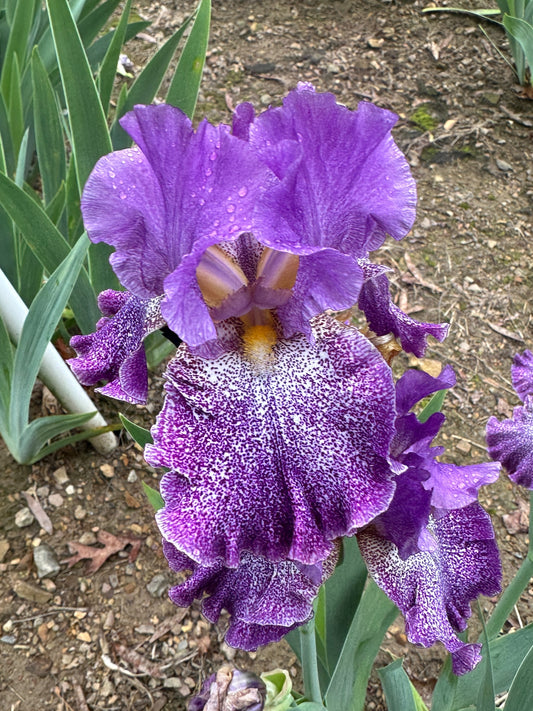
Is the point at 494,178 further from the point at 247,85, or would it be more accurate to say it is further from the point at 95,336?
the point at 95,336

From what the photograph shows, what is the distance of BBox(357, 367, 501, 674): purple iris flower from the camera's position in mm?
678

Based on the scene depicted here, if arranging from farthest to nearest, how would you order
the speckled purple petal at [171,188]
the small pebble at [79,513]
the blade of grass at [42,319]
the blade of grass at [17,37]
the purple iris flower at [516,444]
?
1. the blade of grass at [17,37]
2. the small pebble at [79,513]
3. the blade of grass at [42,319]
4. the purple iris flower at [516,444]
5. the speckled purple petal at [171,188]

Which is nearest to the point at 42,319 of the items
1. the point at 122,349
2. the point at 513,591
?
the point at 122,349

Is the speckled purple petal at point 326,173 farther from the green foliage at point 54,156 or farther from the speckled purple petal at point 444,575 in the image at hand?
the green foliage at point 54,156

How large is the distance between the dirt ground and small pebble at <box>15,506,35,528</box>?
0.04ft

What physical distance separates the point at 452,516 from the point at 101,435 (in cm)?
125

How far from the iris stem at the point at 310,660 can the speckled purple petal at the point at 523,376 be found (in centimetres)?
49

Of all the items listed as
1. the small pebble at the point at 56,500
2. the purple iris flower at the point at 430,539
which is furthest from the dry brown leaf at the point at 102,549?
the purple iris flower at the point at 430,539

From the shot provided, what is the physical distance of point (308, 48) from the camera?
11.1ft

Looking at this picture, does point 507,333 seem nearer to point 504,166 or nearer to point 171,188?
point 504,166

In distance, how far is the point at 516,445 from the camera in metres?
0.96

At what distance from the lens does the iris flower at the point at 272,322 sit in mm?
590

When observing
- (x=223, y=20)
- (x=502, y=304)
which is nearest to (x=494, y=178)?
(x=502, y=304)

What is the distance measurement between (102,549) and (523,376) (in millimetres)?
1158
